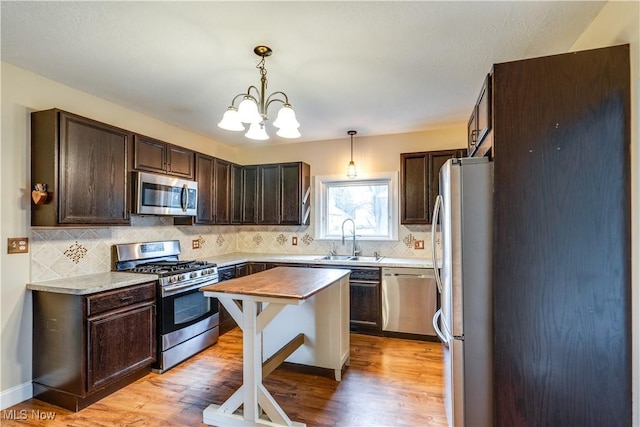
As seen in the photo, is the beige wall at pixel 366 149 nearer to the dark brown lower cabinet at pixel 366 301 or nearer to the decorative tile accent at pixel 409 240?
the decorative tile accent at pixel 409 240

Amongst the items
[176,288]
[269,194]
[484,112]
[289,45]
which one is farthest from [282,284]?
[269,194]

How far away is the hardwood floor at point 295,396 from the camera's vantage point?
2180 mm

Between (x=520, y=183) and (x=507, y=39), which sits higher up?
(x=507, y=39)

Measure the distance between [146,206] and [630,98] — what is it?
3.44 m

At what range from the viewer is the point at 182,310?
3092mm

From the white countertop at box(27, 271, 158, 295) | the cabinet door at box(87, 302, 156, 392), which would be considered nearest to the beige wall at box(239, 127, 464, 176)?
the white countertop at box(27, 271, 158, 295)

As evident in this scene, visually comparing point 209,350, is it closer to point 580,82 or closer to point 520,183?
point 520,183

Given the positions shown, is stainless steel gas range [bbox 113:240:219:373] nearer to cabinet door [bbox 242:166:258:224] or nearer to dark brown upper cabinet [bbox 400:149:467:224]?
cabinet door [bbox 242:166:258:224]

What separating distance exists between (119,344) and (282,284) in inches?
55.3

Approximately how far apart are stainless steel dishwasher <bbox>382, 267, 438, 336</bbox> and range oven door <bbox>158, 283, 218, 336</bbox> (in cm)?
193

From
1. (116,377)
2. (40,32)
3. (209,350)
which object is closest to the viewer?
(40,32)

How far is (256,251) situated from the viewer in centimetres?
499

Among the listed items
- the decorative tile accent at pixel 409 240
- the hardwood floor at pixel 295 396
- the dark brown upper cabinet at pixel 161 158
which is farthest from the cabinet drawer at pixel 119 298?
the decorative tile accent at pixel 409 240

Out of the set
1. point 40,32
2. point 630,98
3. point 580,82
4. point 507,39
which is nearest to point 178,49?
point 40,32
